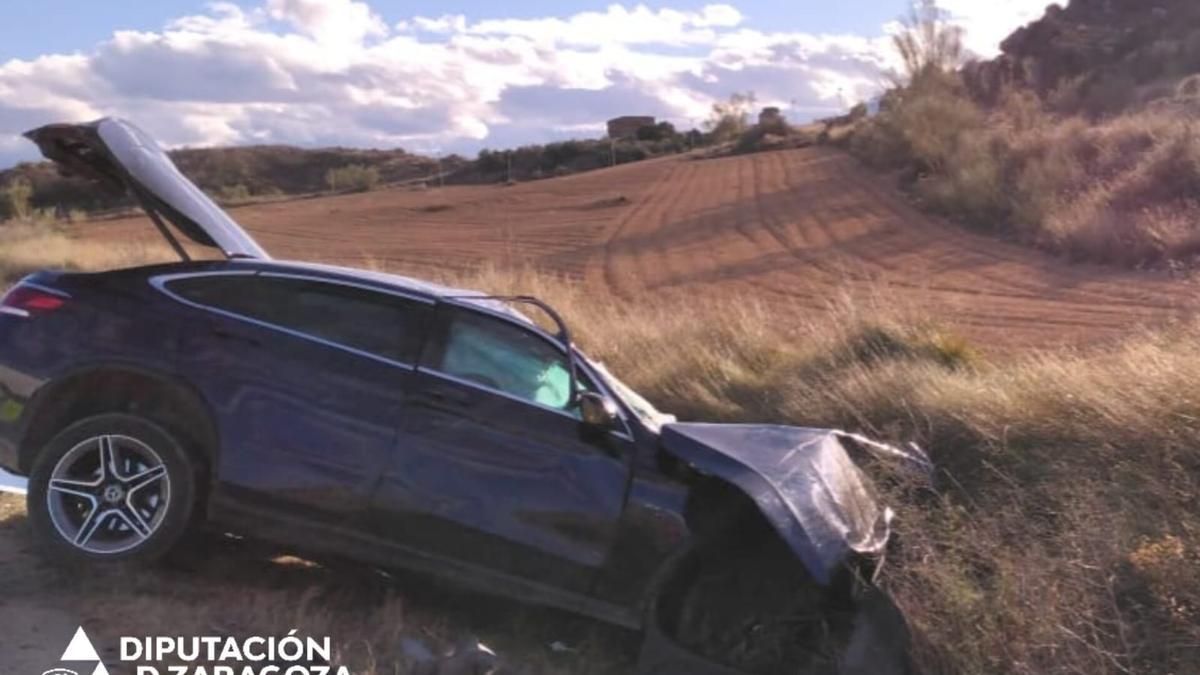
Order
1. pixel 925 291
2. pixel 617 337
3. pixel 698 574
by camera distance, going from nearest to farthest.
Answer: pixel 698 574 → pixel 617 337 → pixel 925 291

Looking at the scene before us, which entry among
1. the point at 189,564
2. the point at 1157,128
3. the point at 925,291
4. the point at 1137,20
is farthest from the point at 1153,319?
the point at 1137,20

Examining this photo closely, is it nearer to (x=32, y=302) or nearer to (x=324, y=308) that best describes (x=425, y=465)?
(x=324, y=308)

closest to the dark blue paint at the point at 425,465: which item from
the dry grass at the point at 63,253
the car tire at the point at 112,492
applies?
the car tire at the point at 112,492

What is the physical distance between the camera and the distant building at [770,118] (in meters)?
76.9

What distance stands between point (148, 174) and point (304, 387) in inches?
64.2

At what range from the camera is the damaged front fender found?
6.00 m

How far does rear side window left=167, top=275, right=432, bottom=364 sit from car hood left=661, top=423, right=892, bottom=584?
1.37 m

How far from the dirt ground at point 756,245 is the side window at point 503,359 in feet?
23.0

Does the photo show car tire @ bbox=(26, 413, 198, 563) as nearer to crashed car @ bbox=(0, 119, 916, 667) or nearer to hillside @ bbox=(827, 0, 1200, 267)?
crashed car @ bbox=(0, 119, 916, 667)

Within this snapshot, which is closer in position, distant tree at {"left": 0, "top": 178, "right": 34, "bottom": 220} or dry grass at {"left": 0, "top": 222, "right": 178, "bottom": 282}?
dry grass at {"left": 0, "top": 222, "right": 178, "bottom": 282}

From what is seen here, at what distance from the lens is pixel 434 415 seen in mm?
6316

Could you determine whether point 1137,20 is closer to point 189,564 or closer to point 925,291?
point 925,291

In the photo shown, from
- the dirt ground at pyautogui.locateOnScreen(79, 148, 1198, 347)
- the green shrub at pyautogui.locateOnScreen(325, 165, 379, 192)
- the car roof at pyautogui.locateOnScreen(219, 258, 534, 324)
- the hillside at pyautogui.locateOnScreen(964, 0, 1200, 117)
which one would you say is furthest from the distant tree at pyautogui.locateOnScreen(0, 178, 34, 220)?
the car roof at pyautogui.locateOnScreen(219, 258, 534, 324)

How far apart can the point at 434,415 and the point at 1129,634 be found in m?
3.14
